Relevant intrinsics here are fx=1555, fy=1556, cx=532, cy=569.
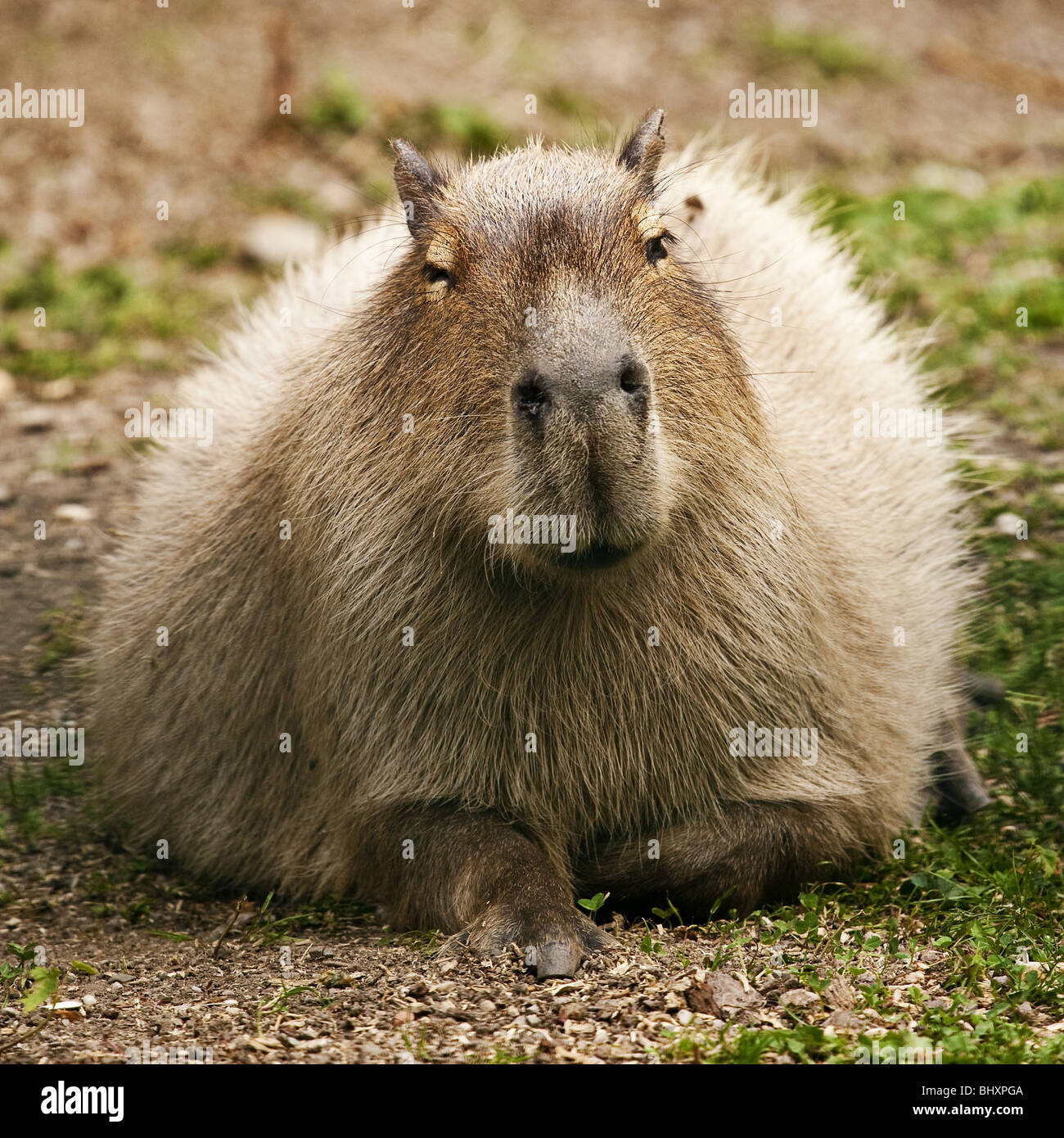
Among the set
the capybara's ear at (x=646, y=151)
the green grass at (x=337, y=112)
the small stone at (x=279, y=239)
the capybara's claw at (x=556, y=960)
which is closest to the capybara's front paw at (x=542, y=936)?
the capybara's claw at (x=556, y=960)

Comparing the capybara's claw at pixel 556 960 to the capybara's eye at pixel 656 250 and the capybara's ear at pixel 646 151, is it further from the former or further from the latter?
the capybara's ear at pixel 646 151

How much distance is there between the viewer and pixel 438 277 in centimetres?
388

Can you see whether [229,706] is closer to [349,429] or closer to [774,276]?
[349,429]

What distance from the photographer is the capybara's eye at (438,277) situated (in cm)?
383

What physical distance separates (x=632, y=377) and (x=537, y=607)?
85 cm

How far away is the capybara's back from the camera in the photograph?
3613 millimetres

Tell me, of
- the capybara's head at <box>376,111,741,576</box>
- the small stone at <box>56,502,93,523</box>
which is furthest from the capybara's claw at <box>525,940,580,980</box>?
the small stone at <box>56,502,93,523</box>

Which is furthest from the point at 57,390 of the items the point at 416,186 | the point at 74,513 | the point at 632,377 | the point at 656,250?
the point at 632,377

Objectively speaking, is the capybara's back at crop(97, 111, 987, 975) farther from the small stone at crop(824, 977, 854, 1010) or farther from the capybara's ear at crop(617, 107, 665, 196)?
the small stone at crop(824, 977, 854, 1010)

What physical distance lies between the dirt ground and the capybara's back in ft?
0.92

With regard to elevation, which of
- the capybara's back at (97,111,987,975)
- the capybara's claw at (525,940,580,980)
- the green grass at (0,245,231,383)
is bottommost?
the capybara's claw at (525,940,580,980)

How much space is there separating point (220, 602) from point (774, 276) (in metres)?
2.33

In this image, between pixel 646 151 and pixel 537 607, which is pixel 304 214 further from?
pixel 537 607
